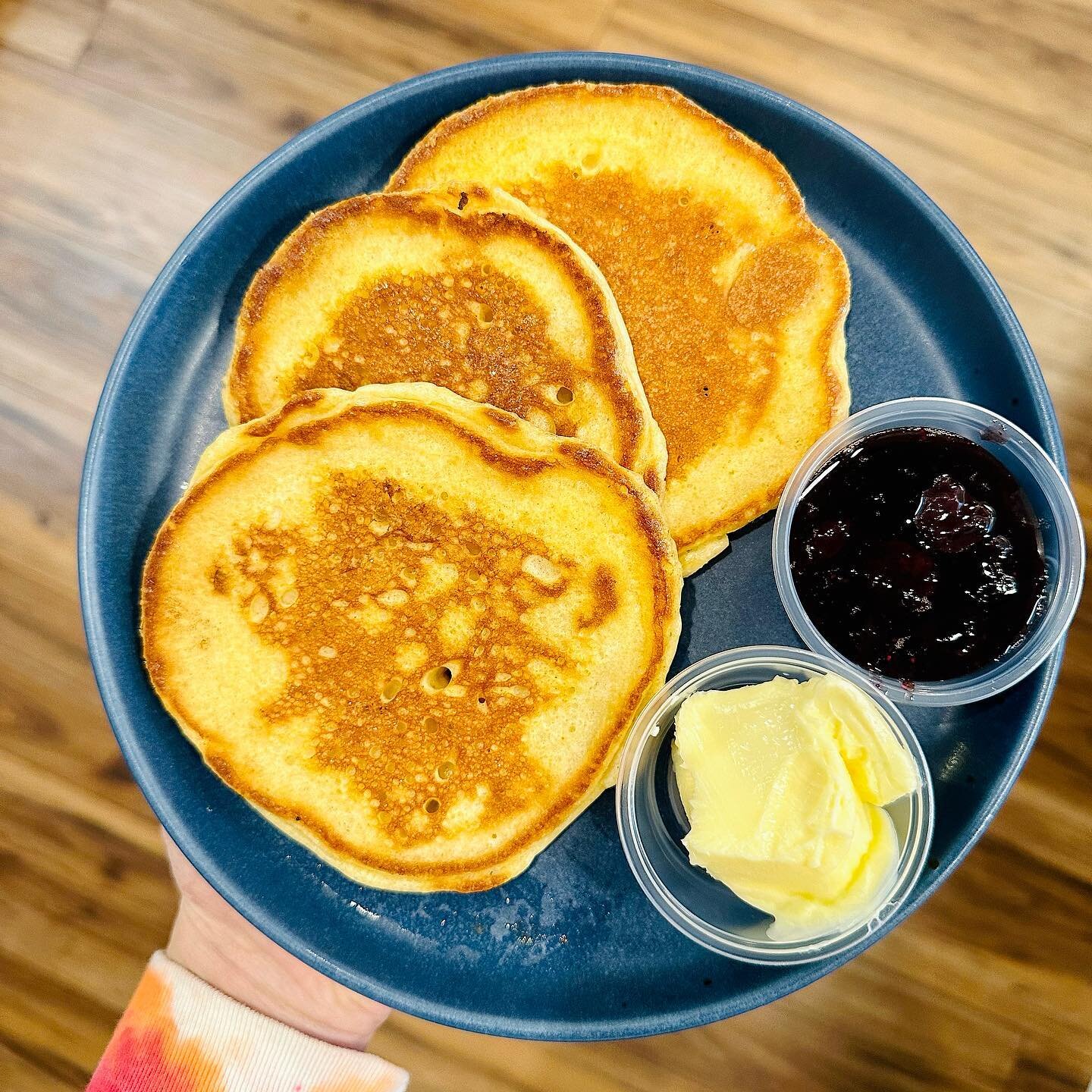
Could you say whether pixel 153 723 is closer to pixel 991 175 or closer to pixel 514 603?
pixel 514 603

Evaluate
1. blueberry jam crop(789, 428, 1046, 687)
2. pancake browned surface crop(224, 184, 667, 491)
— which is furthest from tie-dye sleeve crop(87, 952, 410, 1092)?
blueberry jam crop(789, 428, 1046, 687)

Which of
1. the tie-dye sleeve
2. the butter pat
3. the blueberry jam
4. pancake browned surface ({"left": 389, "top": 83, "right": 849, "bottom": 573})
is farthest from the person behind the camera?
the tie-dye sleeve

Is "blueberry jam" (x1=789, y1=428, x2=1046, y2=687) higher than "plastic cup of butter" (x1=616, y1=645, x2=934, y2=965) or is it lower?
higher

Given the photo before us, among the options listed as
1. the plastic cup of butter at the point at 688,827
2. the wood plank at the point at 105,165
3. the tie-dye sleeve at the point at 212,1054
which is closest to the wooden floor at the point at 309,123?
the wood plank at the point at 105,165

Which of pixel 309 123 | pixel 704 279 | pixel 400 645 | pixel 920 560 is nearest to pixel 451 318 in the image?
pixel 704 279

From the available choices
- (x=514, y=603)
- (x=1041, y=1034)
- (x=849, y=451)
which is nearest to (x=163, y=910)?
(x=514, y=603)

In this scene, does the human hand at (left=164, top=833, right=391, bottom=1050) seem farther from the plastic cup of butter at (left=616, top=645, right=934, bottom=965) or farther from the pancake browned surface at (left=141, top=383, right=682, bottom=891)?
the plastic cup of butter at (left=616, top=645, right=934, bottom=965)

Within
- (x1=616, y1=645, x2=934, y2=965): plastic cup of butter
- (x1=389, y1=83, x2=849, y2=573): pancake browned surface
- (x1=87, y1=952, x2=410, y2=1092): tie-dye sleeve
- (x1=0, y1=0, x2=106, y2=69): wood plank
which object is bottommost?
(x1=87, y1=952, x2=410, y2=1092): tie-dye sleeve
